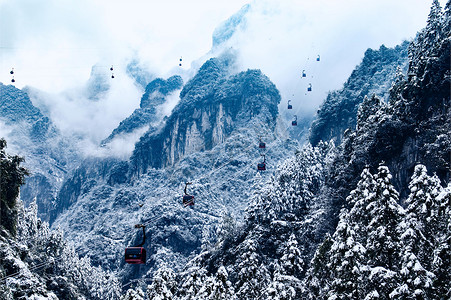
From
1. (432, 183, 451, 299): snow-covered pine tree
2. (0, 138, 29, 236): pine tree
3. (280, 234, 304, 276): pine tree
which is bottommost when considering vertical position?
(432, 183, 451, 299): snow-covered pine tree

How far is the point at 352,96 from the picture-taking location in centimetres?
12575

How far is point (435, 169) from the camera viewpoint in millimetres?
49031

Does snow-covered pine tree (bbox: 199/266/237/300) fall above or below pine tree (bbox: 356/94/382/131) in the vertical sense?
below

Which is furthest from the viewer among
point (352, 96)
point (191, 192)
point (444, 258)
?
point (191, 192)

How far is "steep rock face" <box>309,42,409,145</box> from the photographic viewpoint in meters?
122

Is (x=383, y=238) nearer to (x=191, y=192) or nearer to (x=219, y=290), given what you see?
(x=219, y=290)

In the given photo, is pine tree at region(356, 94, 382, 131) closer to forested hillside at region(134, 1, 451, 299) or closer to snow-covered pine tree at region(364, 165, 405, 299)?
forested hillside at region(134, 1, 451, 299)

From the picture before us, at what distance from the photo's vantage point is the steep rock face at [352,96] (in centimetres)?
12156

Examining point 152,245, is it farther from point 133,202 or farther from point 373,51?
point 373,51

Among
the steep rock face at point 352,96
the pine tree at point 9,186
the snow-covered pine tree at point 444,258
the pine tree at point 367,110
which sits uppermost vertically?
the steep rock face at point 352,96

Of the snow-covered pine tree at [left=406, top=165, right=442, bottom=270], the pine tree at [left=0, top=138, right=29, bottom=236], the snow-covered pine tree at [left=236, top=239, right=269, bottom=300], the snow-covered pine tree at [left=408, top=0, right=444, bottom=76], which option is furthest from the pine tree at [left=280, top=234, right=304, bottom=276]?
the snow-covered pine tree at [left=408, top=0, right=444, bottom=76]

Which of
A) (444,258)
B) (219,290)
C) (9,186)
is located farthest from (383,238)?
(9,186)

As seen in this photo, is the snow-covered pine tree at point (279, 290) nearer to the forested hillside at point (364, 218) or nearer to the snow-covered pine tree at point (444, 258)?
the forested hillside at point (364, 218)

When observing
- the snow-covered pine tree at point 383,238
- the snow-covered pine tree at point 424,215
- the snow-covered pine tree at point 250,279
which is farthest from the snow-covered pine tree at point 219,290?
the snow-covered pine tree at point 424,215
